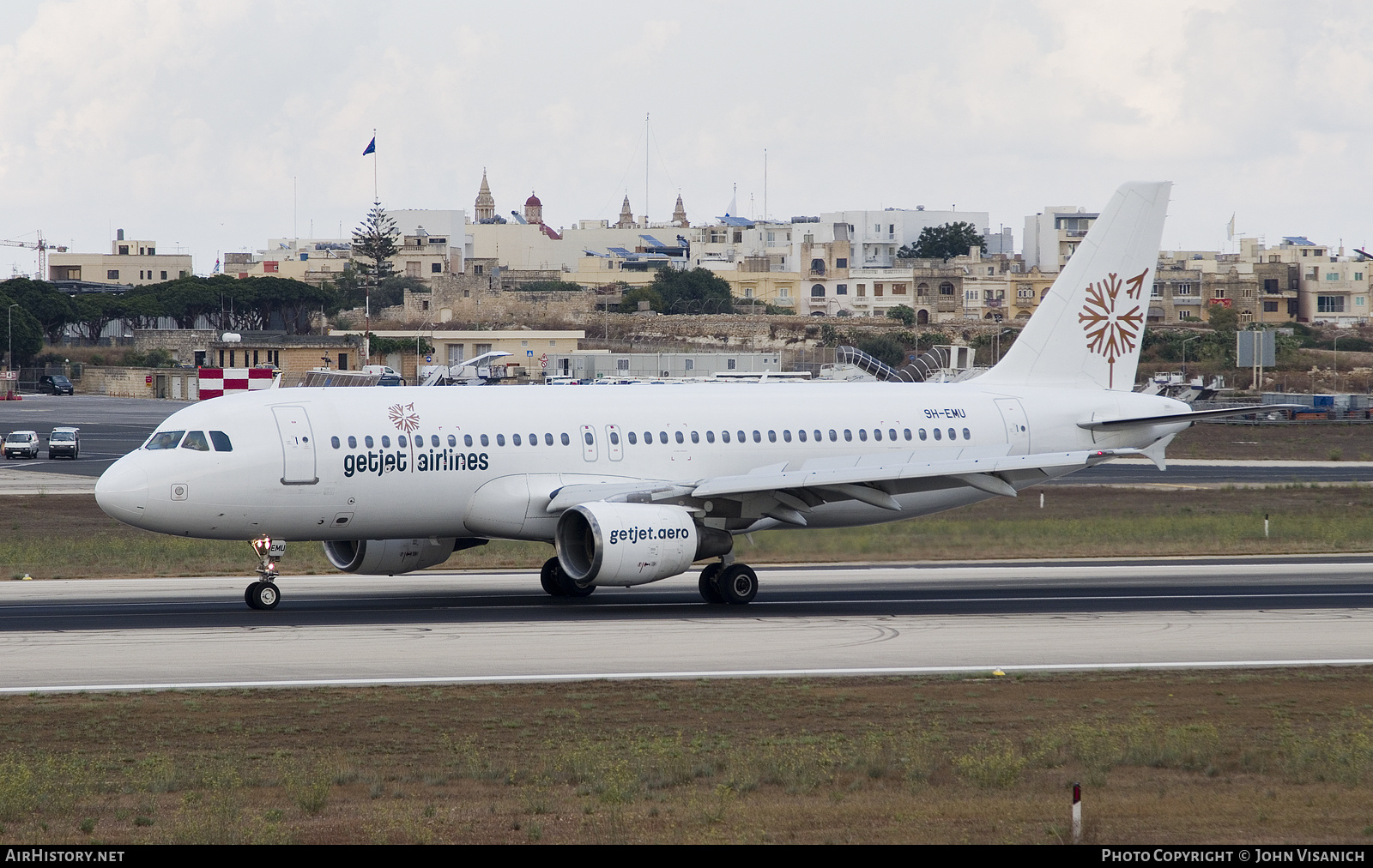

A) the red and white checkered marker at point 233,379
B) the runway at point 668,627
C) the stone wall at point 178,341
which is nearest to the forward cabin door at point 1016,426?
the runway at point 668,627

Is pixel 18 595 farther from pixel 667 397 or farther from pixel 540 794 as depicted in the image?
pixel 540 794

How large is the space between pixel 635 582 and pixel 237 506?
7.83m

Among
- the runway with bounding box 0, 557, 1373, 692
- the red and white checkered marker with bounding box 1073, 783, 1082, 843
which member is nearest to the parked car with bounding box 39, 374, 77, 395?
the runway with bounding box 0, 557, 1373, 692

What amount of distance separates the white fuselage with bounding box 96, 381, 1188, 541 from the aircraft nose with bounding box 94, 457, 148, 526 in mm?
24

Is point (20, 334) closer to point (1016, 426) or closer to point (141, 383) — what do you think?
point (141, 383)

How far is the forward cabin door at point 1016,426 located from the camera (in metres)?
38.5

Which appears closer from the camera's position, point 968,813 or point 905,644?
point 968,813

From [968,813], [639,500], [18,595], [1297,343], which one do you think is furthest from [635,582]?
[1297,343]

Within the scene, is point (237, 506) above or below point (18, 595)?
above

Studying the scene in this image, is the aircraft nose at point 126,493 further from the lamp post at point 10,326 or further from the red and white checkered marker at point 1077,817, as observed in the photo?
the lamp post at point 10,326

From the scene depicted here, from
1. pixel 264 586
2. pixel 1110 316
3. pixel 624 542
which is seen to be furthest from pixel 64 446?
pixel 624 542

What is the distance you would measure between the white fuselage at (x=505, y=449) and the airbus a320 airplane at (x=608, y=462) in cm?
4

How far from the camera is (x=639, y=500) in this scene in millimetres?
33375

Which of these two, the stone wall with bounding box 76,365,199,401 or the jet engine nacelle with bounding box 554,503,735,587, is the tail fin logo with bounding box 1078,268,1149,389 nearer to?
the jet engine nacelle with bounding box 554,503,735,587
